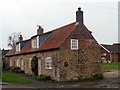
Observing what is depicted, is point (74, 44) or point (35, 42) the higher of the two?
point (35, 42)

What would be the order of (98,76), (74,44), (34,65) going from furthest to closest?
(34,65) → (74,44) → (98,76)

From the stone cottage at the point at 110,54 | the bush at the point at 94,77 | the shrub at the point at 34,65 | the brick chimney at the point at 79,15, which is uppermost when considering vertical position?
the brick chimney at the point at 79,15

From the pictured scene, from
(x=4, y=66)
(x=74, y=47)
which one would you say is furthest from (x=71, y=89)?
(x=4, y=66)

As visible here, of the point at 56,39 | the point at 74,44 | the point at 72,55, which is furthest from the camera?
the point at 56,39

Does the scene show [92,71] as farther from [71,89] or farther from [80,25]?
[71,89]

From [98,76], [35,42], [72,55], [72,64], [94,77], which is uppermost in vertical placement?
[35,42]

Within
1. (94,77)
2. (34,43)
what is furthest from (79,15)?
(34,43)

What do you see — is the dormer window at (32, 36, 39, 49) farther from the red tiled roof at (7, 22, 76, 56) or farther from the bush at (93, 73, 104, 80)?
the bush at (93, 73, 104, 80)

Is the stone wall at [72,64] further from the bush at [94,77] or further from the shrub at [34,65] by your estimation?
the shrub at [34,65]

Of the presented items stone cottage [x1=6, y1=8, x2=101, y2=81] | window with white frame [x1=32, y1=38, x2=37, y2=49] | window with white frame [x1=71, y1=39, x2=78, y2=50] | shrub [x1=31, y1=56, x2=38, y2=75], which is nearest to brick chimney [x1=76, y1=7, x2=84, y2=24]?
stone cottage [x1=6, y1=8, x2=101, y2=81]

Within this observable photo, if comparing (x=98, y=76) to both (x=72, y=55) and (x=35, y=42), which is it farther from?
(x=35, y=42)

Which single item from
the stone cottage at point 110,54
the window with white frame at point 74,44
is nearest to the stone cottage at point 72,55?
the window with white frame at point 74,44

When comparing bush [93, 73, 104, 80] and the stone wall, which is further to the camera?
bush [93, 73, 104, 80]

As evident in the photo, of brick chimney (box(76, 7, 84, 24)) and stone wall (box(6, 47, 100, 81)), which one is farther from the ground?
brick chimney (box(76, 7, 84, 24))
